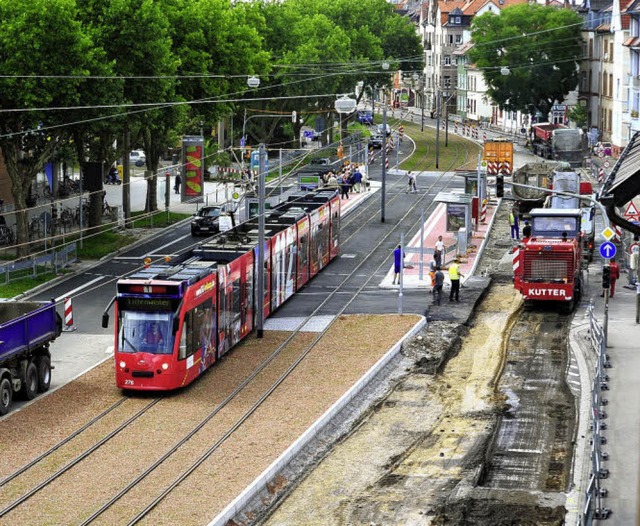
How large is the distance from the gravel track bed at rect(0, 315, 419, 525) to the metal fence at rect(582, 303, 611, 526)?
6.51 metres

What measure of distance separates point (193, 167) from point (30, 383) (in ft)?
132

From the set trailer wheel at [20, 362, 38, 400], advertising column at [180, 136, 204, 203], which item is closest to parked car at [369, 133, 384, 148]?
advertising column at [180, 136, 204, 203]

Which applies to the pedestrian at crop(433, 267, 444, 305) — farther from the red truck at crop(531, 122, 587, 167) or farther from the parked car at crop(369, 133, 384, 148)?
the parked car at crop(369, 133, 384, 148)

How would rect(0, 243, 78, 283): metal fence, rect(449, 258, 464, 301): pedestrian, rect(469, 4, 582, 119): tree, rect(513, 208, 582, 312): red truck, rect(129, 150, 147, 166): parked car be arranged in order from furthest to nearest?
1. rect(469, 4, 582, 119): tree
2. rect(129, 150, 147, 166): parked car
3. rect(0, 243, 78, 283): metal fence
4. rect(449, 258, 464, 301): pedestrian
5. rect(513, 208, 582, 312): red truck

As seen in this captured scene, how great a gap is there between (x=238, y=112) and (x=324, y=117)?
19270 mm

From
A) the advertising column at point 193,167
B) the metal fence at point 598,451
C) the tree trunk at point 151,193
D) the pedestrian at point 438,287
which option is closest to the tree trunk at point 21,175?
the tree trunk at point 151,193

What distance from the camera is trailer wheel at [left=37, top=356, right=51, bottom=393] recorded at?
34781 mm

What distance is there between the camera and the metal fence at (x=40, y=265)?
2111 inches

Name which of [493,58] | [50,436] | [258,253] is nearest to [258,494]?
[50,436]

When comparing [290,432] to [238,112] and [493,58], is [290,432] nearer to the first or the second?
[238,112]

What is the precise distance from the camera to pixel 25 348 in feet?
110

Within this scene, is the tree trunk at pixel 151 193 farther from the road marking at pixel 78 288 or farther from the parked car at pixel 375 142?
the parked car at pixel 375 142

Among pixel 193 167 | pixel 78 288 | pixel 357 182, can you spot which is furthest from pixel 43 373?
pixel 357 182

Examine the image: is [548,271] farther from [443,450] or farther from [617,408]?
[443,450]
